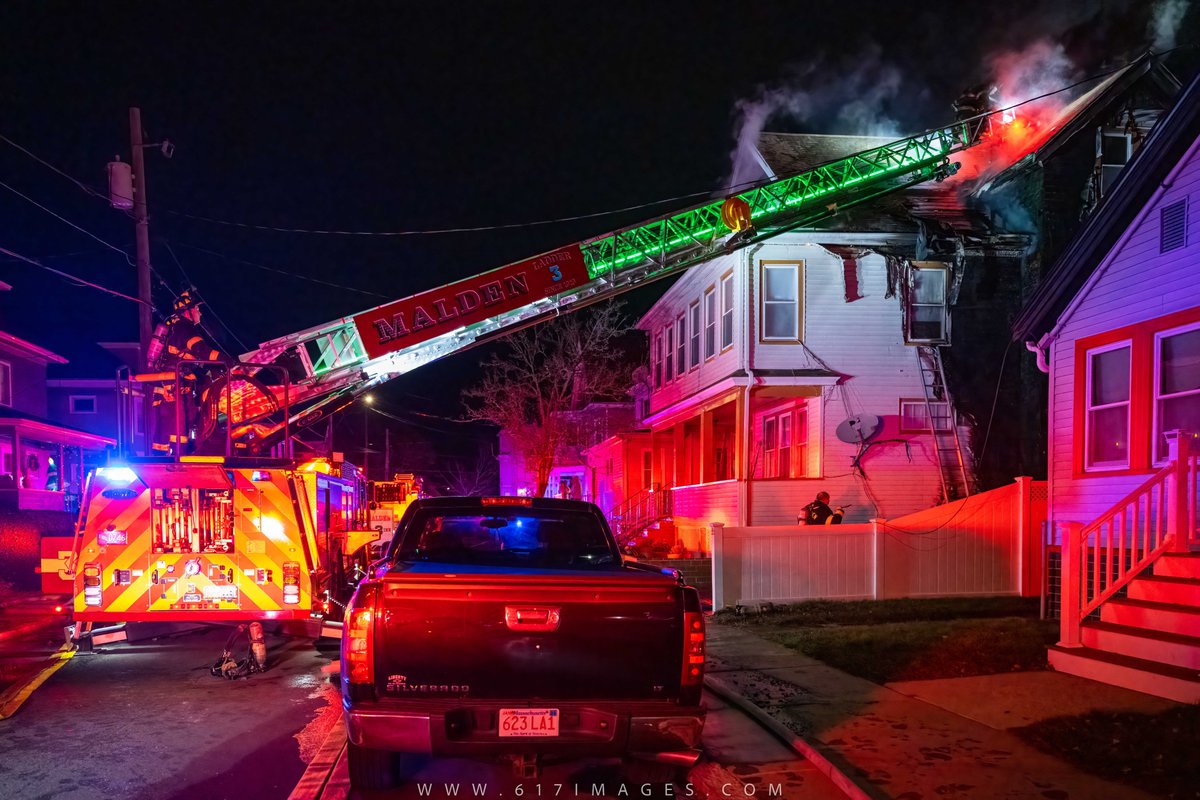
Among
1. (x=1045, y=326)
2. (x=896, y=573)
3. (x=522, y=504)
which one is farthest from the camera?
(x=896, y=573)

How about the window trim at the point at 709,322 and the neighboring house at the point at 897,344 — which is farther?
the window trim at the point at 709,322

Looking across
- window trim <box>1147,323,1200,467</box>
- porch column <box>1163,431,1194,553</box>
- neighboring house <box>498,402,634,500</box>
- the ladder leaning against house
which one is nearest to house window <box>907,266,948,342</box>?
the ladder leaning against house

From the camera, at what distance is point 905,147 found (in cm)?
1805

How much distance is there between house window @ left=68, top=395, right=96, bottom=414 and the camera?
120 feet

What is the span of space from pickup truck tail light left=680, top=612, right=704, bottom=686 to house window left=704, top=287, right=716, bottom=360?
629 inches

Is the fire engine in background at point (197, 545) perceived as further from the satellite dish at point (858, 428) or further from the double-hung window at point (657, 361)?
the double-hung window at point (657, 361)

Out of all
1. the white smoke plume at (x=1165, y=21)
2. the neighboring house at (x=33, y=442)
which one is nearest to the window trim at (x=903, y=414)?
the white smoke plume at (x=1165, y=21)

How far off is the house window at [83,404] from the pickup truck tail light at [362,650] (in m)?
37.2

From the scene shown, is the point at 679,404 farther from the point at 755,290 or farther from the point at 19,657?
the point at 19,657

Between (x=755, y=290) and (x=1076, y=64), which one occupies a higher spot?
(x=1076, y=64)

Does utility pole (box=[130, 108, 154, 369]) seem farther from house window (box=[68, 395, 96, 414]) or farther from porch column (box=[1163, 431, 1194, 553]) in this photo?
house window (box=[68, 395, 96, 414])

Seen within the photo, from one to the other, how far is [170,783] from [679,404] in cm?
1811

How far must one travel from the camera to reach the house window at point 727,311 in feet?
63.9

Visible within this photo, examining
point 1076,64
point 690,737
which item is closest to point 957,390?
point 1076,64
